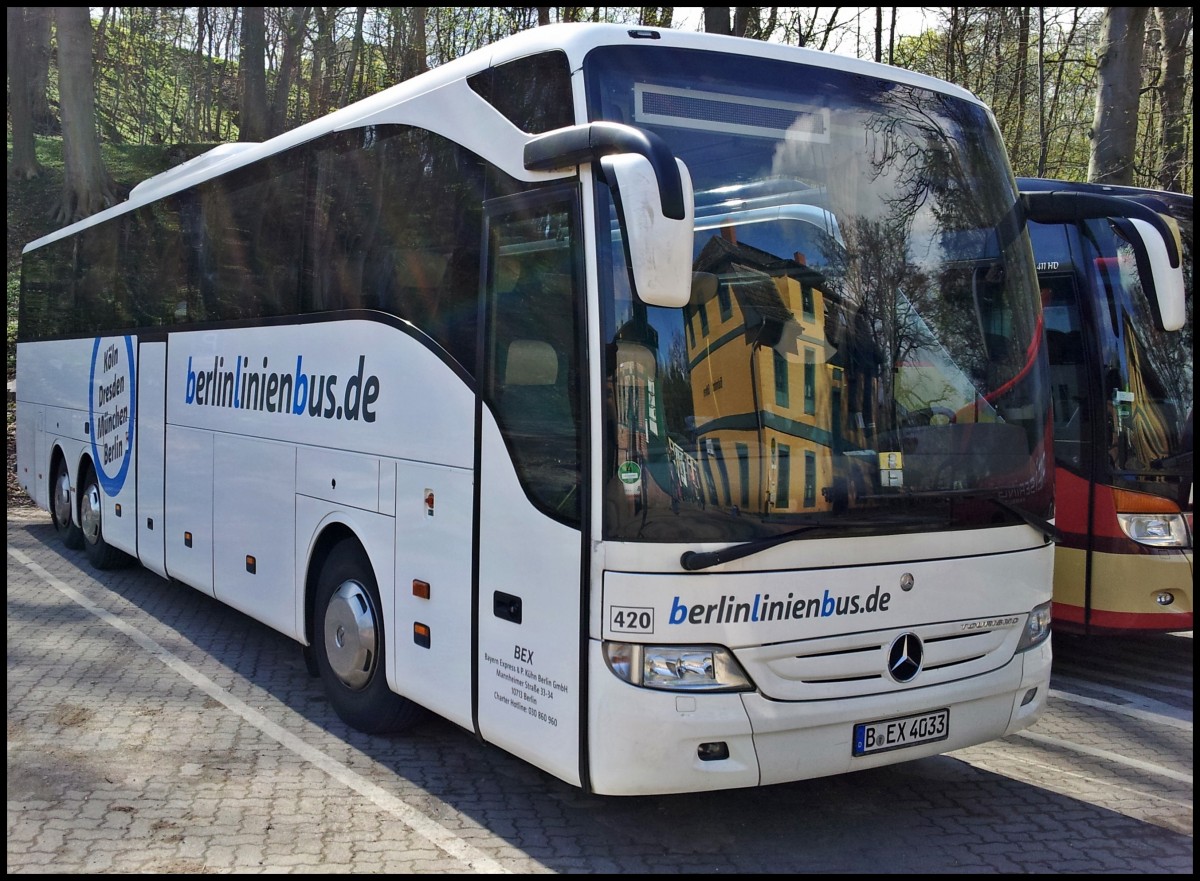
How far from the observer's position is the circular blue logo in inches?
386

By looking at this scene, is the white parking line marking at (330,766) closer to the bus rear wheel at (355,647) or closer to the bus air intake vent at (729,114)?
the bus rear wheel at (355,647)

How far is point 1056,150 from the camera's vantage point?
22.2m

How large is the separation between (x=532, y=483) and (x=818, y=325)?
4.26 ft

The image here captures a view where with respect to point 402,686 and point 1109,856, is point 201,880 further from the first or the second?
point 1109,856

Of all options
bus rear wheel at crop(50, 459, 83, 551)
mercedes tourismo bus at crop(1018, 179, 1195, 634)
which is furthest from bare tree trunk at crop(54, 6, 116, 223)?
mercedes tourismo bus at crop(1018, 179, 1195, 634)

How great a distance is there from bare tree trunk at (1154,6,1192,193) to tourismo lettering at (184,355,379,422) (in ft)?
42.7

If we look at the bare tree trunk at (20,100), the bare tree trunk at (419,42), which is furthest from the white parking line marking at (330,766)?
the bare tree trunk at (20,100)

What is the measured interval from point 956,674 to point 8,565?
9.80 metres

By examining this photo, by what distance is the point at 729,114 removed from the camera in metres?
4.57

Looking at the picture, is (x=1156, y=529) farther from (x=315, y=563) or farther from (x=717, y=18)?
(x=717, y=18)

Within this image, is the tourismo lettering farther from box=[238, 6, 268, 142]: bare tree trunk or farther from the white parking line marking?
box=[238, 6, 268, 142]: bare tree trunk

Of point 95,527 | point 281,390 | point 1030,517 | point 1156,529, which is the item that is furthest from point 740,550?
point 95,527

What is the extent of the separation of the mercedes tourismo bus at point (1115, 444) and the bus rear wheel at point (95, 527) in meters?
8.30

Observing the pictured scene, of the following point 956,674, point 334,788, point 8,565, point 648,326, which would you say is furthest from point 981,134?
point 8,565
